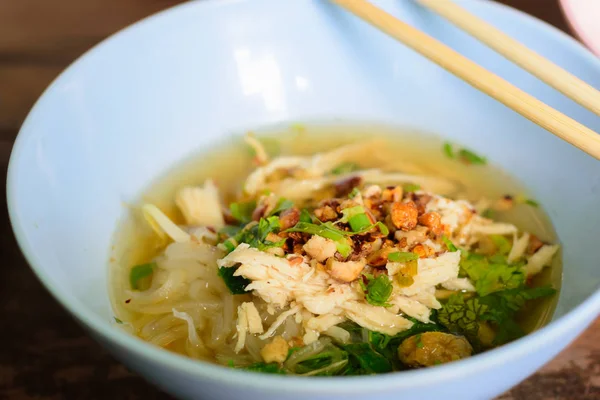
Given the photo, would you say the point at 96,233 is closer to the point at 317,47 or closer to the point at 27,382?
the point at 27,382

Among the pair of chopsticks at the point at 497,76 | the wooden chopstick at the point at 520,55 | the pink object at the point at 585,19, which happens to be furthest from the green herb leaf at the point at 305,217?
the pink object at the point at 585,19

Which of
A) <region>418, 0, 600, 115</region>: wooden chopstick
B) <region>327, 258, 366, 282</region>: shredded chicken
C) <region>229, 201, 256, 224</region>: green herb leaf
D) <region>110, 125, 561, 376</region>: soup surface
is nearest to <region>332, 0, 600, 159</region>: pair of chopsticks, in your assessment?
<region>418, 0, 600, 115</region>: wooden chopstick

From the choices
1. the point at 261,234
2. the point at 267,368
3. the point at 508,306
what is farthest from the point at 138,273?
the point at 508,306

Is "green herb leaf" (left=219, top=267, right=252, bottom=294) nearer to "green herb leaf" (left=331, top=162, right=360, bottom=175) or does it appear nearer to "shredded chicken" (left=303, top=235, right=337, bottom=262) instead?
"shredded chicken" (left=303, top=235, right=337, bottom=262)

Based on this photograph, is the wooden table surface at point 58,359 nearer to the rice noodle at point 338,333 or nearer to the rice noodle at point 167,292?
the rice noodle at point 167,292

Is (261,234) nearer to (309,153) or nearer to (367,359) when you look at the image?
(367,359)

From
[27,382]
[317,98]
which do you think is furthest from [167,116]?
[27,382]
